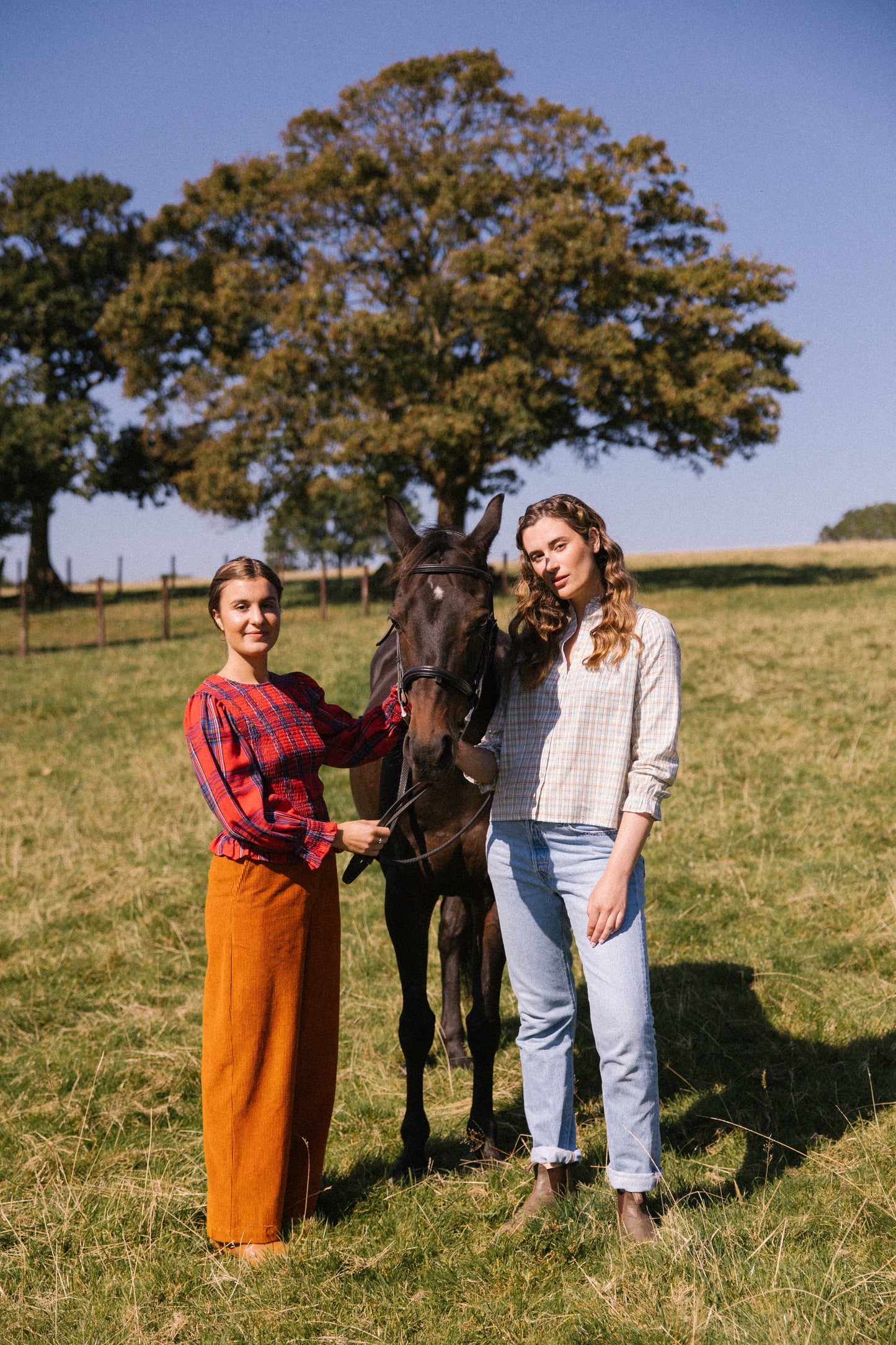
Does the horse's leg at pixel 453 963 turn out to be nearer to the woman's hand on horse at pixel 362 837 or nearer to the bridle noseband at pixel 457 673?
the woman's hand on horse at pixel 362 837

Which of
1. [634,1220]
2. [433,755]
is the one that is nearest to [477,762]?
[433,755]

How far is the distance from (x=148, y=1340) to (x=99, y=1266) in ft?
1.52

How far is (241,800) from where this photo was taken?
2.76 m

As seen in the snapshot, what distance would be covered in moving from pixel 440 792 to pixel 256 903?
2.80 feet

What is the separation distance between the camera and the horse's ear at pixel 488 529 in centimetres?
303

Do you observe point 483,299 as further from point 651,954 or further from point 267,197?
point 651,954

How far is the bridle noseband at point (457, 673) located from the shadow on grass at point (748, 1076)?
6.30ft

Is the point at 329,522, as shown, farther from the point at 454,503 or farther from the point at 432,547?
the point at 432,547

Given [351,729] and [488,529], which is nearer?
[488,529]

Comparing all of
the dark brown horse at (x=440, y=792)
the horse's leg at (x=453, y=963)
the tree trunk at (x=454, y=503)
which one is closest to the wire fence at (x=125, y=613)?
the tree trunk at (x=454, y=503)

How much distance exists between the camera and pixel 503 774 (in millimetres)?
2898

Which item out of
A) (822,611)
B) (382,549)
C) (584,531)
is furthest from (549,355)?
(382,549)

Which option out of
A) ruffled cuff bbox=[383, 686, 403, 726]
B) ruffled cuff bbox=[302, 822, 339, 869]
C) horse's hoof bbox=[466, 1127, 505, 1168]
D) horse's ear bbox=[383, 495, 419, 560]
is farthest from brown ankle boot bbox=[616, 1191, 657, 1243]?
horse's ear bbox=[383, 495, 419, 560]

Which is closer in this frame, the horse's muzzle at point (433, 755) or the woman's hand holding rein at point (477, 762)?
the horse's muzzle at point (433, 755)
